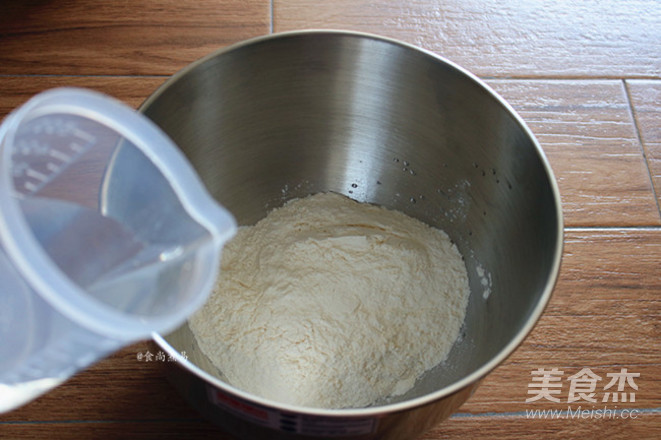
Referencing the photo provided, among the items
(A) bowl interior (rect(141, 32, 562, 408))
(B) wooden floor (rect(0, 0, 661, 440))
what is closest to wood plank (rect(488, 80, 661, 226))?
(B) wooden floor (rect(0, 0, 661, 440))

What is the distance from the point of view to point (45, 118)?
46 centimetres

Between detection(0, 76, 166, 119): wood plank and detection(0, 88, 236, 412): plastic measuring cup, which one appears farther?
detection(0, 76, 166, 119): wood plank

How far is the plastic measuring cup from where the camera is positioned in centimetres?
45

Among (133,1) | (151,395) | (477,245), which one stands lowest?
(151,395)

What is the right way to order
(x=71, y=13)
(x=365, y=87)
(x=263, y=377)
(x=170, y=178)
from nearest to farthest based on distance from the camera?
(x=170, y=178), (x=263, y=377), (x=365, y=87), (x=71, y=13)

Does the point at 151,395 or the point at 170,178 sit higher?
the point at 170,178

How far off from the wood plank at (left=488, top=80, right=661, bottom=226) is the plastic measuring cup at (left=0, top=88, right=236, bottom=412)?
580mm

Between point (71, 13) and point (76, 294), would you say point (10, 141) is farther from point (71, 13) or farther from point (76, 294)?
point (71, 13)

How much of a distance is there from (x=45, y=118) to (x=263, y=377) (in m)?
0.36

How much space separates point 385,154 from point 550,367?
323 mm

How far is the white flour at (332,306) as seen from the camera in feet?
2.33

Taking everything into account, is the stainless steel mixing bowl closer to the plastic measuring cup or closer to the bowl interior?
the bowl interior

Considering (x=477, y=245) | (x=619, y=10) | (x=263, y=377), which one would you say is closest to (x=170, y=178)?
(x=263, y=377)

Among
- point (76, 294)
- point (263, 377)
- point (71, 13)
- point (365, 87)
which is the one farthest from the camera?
point (71, 13)
